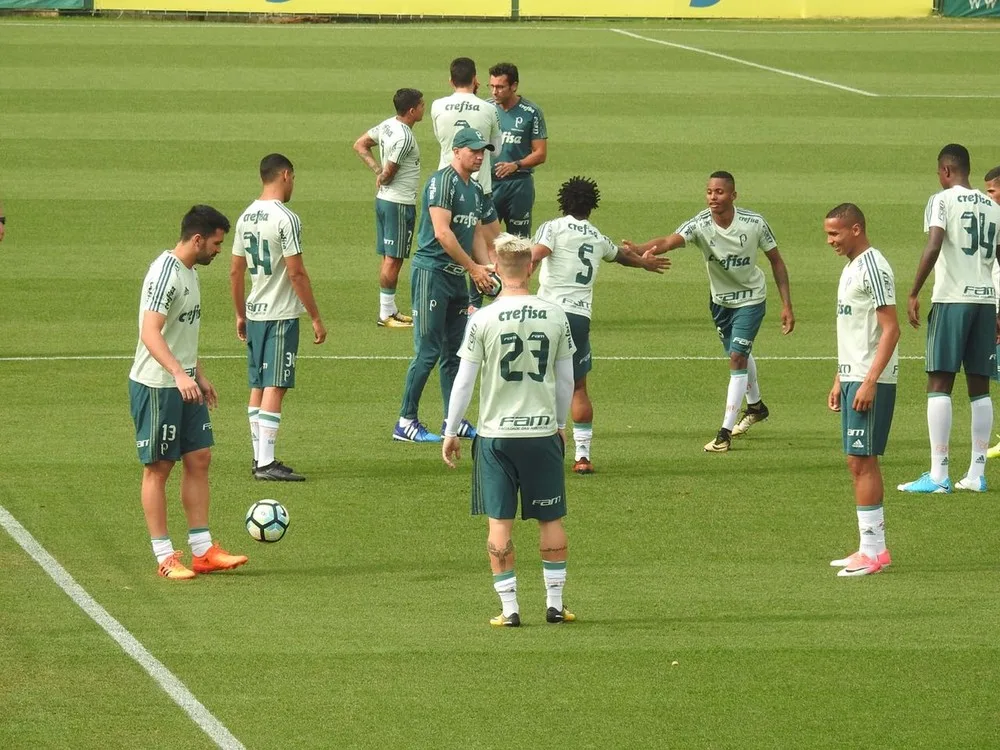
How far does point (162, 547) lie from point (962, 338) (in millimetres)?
5575

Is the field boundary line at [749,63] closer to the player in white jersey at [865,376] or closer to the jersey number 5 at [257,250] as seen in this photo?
the jersey number 5 at [257,250]

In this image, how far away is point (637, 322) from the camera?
1703 centimetres

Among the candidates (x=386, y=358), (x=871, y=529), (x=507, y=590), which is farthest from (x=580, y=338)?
(x=386, y=358)

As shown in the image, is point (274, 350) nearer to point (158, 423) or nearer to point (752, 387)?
point (158, 423)

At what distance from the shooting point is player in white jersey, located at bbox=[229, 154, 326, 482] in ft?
36.9

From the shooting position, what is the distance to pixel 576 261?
1159 cm

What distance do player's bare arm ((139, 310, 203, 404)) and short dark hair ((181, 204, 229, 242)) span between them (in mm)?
498

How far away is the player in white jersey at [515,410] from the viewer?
8195mm

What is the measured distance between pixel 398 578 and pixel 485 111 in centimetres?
719

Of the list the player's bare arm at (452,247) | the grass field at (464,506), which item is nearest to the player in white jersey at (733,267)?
the grass field at (464,506)

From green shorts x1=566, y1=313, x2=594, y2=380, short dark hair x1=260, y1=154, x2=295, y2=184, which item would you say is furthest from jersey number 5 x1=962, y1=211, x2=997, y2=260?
short dark hair x1=260, y1=154, x2=295, y2=184

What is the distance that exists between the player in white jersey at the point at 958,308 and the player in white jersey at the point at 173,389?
486 cm

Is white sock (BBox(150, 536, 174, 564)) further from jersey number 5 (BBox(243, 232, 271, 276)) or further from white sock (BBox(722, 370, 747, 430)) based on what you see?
white sock (BBox(722, 370, 747, 430))

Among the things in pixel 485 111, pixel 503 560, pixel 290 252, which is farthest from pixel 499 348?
pixel 485 111
